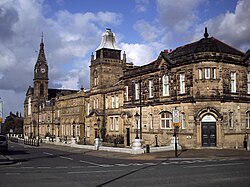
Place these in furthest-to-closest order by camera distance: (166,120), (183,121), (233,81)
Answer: (166,120), (233,81), (183,121)

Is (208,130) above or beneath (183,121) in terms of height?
beneath

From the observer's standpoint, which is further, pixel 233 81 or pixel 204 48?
pixel 233 81

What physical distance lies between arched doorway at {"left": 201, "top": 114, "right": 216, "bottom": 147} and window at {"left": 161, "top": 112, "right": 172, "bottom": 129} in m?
5.02

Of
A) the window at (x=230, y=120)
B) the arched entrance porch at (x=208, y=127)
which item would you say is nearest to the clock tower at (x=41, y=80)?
the arched entrance porch at (x=208, y=127)

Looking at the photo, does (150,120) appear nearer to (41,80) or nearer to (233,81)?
(233,81)

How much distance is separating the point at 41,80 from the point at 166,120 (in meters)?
78.3

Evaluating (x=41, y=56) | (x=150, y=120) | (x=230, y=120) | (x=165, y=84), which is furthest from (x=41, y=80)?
(x=230, y=120)

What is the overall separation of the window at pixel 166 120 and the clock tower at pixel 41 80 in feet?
246

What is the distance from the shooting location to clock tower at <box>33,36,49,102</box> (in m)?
107

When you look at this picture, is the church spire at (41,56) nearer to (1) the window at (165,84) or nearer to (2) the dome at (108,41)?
(2) the dome at (108,41)

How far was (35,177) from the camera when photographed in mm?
15383

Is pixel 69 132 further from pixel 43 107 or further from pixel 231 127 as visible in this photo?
pixel 231 127

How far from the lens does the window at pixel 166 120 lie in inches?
1449

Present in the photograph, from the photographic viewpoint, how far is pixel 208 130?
32.4 m
